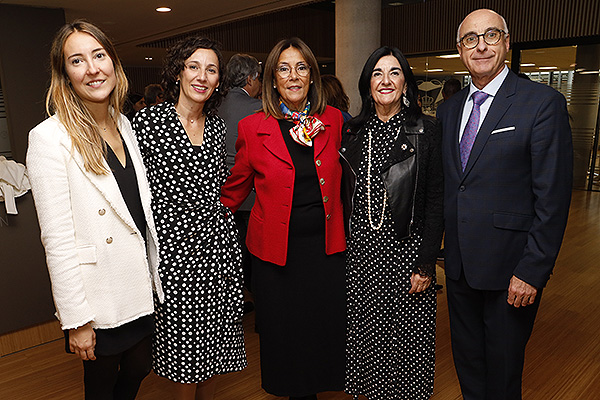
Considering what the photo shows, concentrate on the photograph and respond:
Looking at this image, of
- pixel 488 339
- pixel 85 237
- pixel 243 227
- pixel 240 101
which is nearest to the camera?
pixel 85 237

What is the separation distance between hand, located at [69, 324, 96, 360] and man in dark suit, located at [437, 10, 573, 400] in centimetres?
154

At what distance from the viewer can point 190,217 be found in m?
2.04

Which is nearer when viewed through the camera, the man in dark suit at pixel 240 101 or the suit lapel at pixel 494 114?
the suit lapel at pixel 494 114

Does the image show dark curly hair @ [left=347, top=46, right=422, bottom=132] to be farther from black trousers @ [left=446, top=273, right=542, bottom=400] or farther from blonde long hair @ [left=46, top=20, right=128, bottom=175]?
blonde long hair @ [left=46, top=20, right=128, bottom=175]

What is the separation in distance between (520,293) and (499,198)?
1.32 feet

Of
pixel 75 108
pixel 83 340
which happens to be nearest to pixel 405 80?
pixel 75 108

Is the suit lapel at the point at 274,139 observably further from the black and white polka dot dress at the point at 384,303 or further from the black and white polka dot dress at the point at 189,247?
the black and white polka dot dress at the point at 384,303

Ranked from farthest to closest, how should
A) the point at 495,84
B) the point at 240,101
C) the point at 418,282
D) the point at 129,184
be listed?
1. the point at 240,101
2. the point at 418,282
3. the point at 495,84
4. the point at 129,184

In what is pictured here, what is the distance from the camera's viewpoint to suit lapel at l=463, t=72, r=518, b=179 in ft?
6.27

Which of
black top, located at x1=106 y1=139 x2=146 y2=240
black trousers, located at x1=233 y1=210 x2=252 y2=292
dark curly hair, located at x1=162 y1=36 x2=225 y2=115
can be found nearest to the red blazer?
dark curly hair, located at x1=162 y1=36 x2=225 y2=115

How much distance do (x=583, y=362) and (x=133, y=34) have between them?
9209mm

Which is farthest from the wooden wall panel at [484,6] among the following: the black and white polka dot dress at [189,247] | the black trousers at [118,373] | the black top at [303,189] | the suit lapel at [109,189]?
the black trousers at [118,373]

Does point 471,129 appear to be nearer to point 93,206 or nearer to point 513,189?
point 513,189

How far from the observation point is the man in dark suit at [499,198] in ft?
6.00
